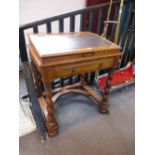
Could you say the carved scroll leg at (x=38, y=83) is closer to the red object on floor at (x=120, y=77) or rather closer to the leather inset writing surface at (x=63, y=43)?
the leather inset writing surface at (x=63, y=43)

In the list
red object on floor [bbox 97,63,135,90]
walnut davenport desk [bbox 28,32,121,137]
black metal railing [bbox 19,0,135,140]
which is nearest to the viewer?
walnut davenport desk [bbox 28,32,121,137]

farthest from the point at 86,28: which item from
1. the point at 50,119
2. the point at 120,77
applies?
the point at 50,119

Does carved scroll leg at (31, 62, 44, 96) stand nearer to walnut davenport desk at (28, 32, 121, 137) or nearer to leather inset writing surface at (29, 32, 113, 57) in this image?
walnut davenport desk at (28, 32, 121, 137)

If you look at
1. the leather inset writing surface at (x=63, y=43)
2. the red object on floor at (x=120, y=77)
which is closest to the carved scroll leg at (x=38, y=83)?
the leather inset writing surface at (x=63, y=43)

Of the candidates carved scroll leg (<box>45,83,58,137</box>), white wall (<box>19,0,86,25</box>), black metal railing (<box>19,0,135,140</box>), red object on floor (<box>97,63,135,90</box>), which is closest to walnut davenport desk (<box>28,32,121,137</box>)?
carved scroll leg (<box>45,83,58,137</box>)

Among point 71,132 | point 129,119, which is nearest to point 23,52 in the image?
point 71,132

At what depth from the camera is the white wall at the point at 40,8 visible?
2.42m

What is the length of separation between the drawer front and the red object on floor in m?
0.73

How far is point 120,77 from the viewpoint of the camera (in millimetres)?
2291

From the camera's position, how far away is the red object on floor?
6.94ft

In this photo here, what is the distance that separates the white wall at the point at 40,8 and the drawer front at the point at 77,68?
1.72 metres

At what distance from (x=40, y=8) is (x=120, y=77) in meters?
1.74
